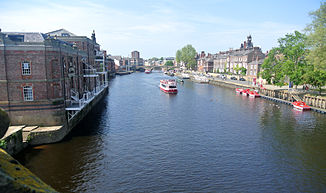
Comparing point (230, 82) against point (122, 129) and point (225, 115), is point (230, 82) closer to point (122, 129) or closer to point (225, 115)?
point (225, 115)

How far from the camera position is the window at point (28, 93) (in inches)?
1170

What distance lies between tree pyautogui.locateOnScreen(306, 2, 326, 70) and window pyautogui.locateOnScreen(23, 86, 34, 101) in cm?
4853

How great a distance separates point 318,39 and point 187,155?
36.5 meters

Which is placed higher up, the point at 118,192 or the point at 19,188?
the point at 19,188

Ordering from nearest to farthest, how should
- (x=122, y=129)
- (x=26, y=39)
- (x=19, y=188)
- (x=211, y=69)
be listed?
(x=19, y=188) < (x=26, y=39) < (x=122, y=129) < (x=211, y=69)

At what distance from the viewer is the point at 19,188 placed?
6203 millimetres

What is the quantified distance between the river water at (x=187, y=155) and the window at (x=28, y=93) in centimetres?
644

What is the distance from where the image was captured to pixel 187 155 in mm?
27969

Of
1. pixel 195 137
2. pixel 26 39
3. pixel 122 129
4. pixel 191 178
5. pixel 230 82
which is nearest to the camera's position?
pixel 191 178

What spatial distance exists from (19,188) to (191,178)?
60.8 feet

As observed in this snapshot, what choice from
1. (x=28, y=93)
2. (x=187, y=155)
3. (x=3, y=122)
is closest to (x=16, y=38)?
(x=28, y=93)

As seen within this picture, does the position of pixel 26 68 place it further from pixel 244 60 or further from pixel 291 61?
pixel 244 60

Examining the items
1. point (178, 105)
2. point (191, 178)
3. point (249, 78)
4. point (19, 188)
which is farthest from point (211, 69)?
point (19, 188)

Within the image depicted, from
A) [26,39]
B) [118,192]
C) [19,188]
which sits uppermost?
[26,39]
